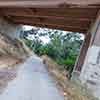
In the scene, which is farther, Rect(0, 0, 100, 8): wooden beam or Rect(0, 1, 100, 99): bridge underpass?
Rect(0, 0, 100, 8): wooden beam

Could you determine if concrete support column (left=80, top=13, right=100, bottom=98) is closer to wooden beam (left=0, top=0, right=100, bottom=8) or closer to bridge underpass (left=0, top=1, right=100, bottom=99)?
bridge underpass (left=0, top=1, right=100, bottom=99)

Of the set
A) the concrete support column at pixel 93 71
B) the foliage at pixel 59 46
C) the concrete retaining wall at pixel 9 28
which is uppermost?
the concrete support column at pixel 93 71

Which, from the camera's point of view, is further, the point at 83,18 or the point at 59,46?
the point at 59,46

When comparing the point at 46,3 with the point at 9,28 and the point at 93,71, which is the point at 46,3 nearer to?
the point at 93,71

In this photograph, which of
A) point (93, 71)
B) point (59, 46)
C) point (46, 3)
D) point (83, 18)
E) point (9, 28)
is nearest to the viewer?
point (93, 71)

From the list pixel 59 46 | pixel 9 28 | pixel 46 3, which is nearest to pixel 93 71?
pixel 46 3

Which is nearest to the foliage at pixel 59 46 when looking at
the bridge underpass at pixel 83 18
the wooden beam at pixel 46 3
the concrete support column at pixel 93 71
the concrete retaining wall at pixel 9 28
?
the concrete retaining wall at pixel 9 28

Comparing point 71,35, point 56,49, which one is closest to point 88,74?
point 56,49

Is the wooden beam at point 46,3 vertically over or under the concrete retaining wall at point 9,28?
over

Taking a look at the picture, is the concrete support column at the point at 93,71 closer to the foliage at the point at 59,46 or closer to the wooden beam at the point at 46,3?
the wooden beam at the point at 46,3

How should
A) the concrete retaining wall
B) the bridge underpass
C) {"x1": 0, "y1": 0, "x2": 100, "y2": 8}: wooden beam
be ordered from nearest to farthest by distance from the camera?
1. the bridge underpass
2. {"x1": 0, "y1": 0, "x2": 100, "y2": 8}: wooden beam
3. the concrete retaining wall

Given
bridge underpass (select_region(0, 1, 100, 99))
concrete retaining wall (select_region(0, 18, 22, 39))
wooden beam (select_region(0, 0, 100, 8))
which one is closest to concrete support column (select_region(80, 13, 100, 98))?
bridge underpass (select_region(0, 1, 100, 99))

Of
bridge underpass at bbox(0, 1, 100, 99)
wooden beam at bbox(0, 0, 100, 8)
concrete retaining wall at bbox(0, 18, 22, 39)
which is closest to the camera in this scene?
bridge underpass at bbox(0, 1, 100, 99)

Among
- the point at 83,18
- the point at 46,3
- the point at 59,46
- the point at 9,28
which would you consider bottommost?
the point at 59,46
